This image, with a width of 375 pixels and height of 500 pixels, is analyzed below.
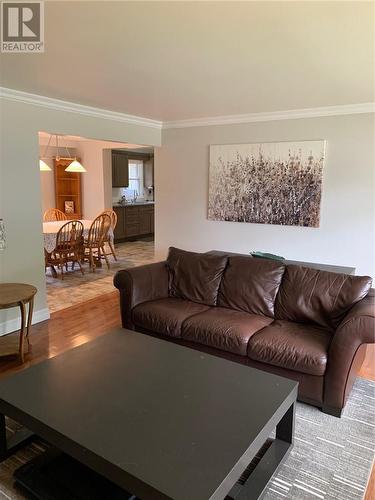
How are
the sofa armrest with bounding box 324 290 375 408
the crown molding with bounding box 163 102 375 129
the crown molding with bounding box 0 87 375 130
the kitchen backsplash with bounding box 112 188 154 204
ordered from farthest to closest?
the kitchen backsplash with bounding box 112 188 154 204
the crown molding with bounding box 163 102 375 129
the crown molding with bounding box 0 87 375 130
the sofa armrest with bounding box 324 290 375 408

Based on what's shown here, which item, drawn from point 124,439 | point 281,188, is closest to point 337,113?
point 281,188

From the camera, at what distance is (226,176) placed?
495cm

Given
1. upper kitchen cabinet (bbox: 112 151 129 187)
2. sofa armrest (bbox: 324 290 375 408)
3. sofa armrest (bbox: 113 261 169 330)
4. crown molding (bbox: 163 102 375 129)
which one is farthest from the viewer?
upper kitchen cabinet (bbox: 112 151 129 187)

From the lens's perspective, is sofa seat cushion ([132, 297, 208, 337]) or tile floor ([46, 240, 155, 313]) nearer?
sofa seat cushion ([132, 297, 208, 337])

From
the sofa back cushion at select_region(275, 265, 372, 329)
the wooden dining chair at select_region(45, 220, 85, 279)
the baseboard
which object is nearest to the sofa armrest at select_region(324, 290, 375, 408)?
the sofa back cushion at select_region(275, 265, 372, 329)

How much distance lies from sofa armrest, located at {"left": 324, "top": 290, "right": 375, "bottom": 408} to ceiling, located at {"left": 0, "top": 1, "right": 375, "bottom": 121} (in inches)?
65.5

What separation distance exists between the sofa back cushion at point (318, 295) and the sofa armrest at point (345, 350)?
316 mm

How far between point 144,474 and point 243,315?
5.91ft

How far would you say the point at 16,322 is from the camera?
3.74 meters

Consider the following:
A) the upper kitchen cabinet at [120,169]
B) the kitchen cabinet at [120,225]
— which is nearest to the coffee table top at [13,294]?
the kitchen cabinet at [120,225]

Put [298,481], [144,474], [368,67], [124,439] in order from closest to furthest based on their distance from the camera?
[144,474] < [124,439] < [298,481] < [368,67]

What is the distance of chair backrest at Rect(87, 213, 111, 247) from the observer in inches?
242

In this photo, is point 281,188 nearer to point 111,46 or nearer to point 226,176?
point 226,176

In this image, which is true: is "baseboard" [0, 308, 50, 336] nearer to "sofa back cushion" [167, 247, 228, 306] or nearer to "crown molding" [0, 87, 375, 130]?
"sofa back cushion" [167, 247, 228, 306]
